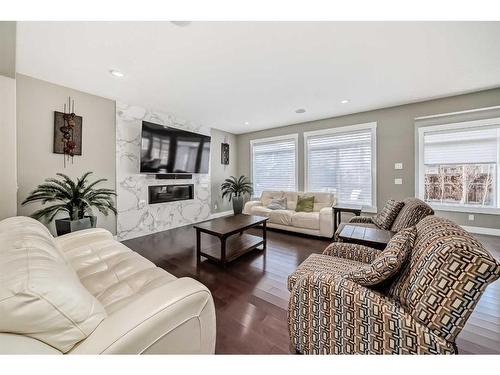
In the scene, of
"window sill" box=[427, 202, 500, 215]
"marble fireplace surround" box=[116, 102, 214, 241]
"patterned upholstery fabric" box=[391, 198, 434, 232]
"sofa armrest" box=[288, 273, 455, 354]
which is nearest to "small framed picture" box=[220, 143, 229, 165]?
"marble fireplace surround" box=[116, 102, 214, 241]

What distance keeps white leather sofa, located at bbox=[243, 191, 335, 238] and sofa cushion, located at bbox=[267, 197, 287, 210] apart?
0.38 ft

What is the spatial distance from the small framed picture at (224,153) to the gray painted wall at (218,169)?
95 millimetres

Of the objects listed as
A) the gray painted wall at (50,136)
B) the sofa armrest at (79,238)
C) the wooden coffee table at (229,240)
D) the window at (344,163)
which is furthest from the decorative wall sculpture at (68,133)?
the window at (344,163)

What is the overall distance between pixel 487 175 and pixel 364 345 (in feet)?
13.9

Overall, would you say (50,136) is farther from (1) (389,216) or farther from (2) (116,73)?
(1) (389,216)

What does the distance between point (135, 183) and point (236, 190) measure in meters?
2.60

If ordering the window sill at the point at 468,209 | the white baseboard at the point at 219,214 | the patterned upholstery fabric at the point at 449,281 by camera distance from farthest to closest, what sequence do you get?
1. the white baseboard at the point at 219,214
2. the window sill at the point at 468,209
3. the patterned upholstery fabric at the point at 449,281

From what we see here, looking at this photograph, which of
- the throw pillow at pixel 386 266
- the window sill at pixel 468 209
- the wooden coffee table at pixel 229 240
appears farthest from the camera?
the window sill at pixel 468 209

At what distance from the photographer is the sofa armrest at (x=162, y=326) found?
66 centimetres

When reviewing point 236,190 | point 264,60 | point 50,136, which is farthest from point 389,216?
point 50,136

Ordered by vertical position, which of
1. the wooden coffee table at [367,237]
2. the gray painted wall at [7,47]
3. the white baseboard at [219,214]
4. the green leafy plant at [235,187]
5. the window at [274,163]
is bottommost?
the white baseboard at [219,214]

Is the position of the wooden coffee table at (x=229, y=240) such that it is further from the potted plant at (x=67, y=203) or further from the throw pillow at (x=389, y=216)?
the throw pillow at (x=389, y=216)

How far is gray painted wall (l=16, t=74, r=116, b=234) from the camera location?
264cm

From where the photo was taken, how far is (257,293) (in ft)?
6.47
